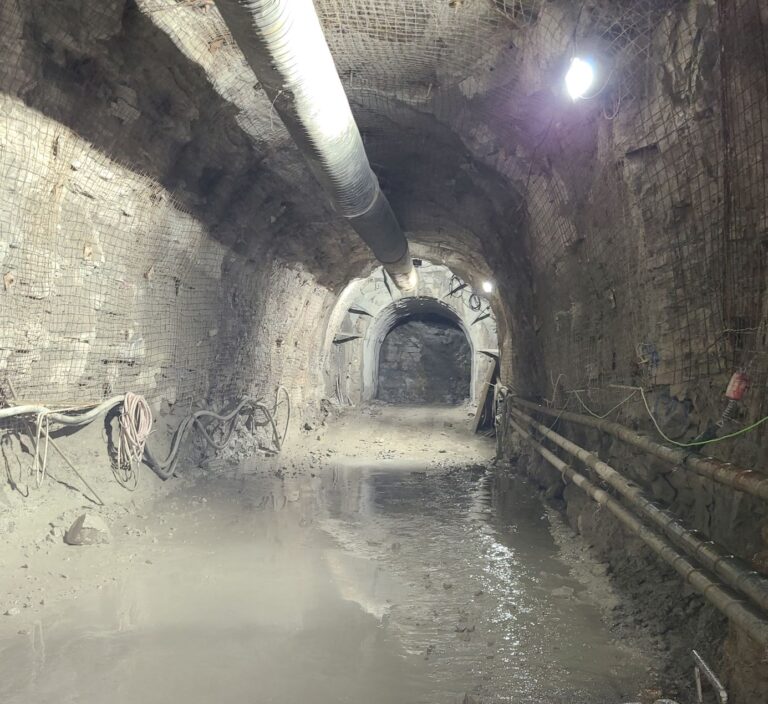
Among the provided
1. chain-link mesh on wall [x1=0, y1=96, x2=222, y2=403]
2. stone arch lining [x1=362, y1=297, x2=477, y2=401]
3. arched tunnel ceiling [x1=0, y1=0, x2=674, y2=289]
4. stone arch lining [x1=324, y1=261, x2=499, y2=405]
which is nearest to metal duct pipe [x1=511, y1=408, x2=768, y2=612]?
arched tunnel ceiling [x1=0, y1=0, x2=674, y2=289]

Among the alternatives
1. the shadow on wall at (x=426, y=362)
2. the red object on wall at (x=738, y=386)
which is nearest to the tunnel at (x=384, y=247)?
the red object on wall at (x=738, y=386)

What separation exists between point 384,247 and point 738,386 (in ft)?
18.0

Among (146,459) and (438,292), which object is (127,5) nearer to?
(146,459)

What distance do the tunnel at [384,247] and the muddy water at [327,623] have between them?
0.08 feet

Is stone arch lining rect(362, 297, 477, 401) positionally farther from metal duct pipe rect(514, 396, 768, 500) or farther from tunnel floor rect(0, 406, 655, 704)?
metal duct pipe rect(514, 396, 768, 500)

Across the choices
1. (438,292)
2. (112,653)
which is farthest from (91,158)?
(438,292)

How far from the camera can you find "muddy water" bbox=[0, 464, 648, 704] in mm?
2504

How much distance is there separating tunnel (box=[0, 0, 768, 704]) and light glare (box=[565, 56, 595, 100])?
0.02 m

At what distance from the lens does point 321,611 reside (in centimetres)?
327

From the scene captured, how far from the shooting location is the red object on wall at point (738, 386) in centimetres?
246

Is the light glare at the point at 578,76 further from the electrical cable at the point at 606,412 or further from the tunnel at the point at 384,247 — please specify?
the electrical cable at the point at 606,412

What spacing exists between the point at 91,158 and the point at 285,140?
1919 mm

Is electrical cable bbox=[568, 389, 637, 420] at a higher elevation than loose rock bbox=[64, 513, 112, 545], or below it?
higher

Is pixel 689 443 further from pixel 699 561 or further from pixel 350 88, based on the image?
pixel 350 88
